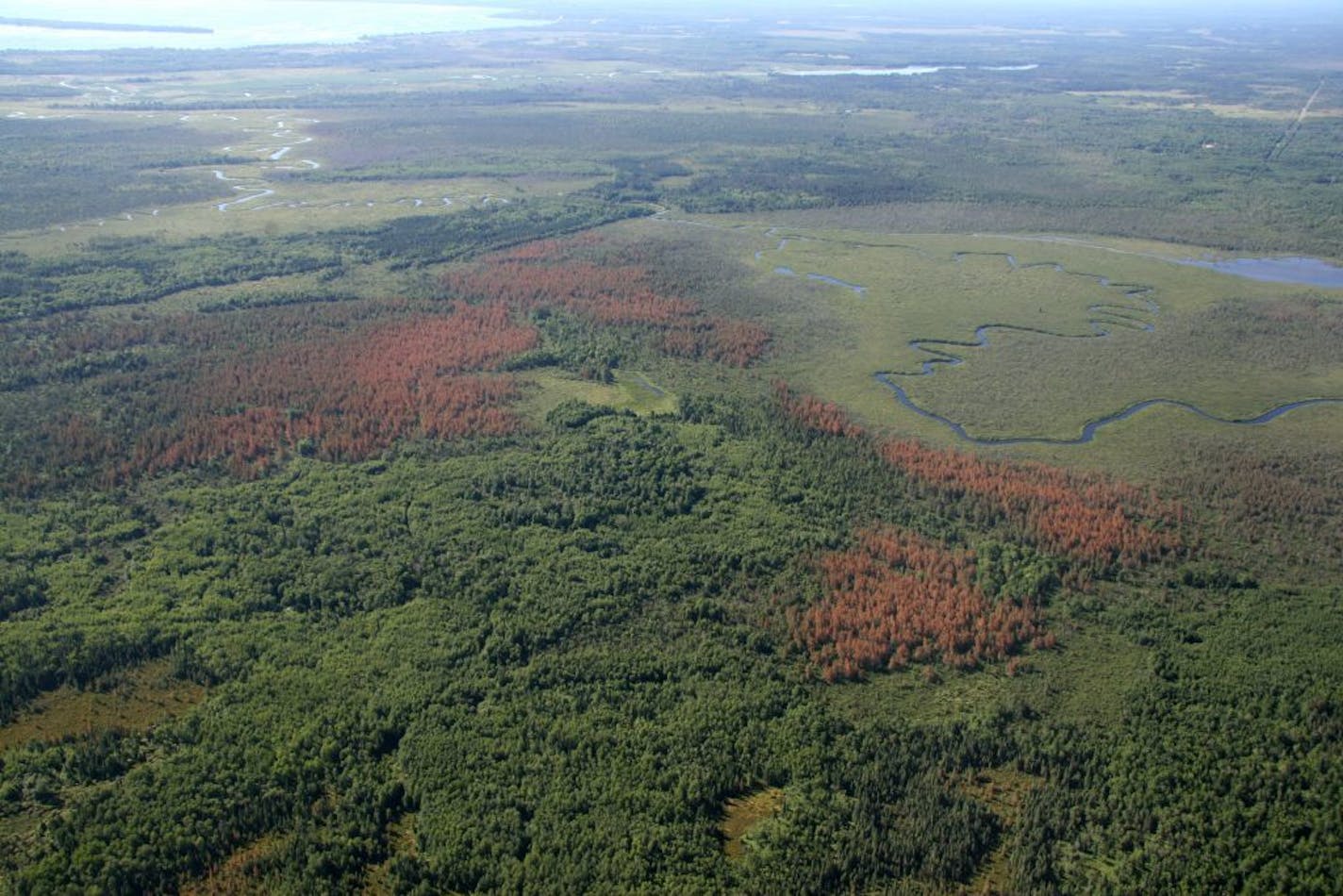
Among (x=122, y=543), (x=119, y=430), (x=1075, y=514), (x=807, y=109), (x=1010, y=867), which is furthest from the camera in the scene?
(x=807, y=109)

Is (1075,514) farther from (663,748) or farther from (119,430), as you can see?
(119,430)

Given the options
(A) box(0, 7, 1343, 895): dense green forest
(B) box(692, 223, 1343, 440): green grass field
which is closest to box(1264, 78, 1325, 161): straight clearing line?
(A) box(0, 7, 1343, 895): dense green forest

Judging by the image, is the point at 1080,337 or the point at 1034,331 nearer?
the point at 1080,337

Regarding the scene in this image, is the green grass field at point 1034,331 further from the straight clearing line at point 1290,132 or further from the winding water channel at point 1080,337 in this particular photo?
the straight clearing line at point 1290,132

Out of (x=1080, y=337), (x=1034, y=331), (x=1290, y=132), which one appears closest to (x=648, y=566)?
(x=1034, y=331)

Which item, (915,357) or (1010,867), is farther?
(915,357)

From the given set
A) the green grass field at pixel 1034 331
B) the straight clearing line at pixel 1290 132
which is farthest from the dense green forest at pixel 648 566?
the straight clearing line at pixel 1290 132

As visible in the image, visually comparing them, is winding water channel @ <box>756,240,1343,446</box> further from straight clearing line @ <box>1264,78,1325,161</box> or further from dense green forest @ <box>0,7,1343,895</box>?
straight clearing line @ <box>1264,78,1325,161</box>

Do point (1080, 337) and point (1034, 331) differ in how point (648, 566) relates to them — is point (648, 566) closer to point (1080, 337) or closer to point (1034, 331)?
point (1034, 331)

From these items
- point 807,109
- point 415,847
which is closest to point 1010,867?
point 415,847
